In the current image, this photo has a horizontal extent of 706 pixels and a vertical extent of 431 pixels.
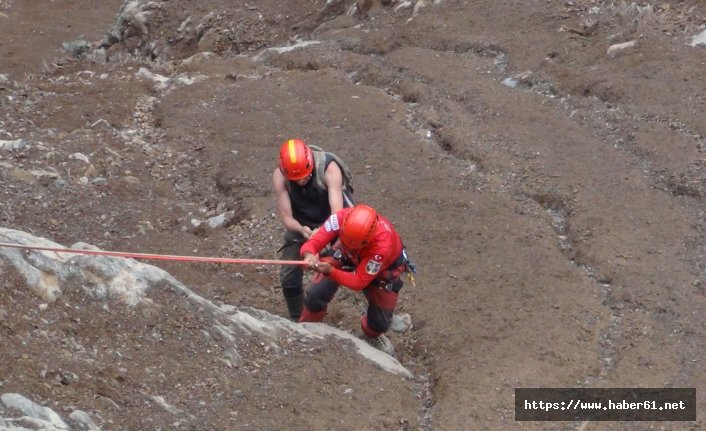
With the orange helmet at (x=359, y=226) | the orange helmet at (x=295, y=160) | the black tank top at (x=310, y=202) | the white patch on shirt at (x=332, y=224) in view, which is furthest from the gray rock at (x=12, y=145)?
the orange helmet at (x=359, y=226)

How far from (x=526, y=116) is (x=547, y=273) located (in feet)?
16.4

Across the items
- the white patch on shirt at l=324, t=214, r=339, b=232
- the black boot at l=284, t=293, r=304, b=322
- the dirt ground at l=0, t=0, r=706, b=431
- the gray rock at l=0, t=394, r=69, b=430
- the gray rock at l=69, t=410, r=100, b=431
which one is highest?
the gray rock at l=0, t=394, r=69, b=430

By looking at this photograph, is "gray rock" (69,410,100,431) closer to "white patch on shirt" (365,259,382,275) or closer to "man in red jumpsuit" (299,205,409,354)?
"man in red jumpsuit" (299,205,409,354)

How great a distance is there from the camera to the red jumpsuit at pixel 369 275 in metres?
8.89

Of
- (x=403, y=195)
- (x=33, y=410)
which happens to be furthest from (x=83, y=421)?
(x=403, y=195)

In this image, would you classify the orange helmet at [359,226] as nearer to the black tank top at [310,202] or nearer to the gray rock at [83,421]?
the black tank top at [310,202]

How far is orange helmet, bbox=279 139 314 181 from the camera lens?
364 inches

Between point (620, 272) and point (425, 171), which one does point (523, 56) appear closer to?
point (425, 171)

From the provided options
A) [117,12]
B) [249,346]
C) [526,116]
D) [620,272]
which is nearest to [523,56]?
[526,116]

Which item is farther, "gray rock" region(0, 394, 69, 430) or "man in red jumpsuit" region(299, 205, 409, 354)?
"man in red jumpsuit" region(299, 205, 409, 354)

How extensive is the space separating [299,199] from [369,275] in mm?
1289

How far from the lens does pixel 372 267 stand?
351 inches

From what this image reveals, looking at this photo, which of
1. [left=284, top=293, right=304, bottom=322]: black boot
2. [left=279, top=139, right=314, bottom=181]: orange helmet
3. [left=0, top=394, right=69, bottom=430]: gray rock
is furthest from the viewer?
[left=284, top=293, right=304, bottom=322]: black boot

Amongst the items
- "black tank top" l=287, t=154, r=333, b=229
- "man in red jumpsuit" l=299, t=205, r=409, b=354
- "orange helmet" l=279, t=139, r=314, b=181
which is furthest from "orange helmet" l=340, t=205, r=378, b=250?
"black tank top" l=287, t=154, r=333, b=229
